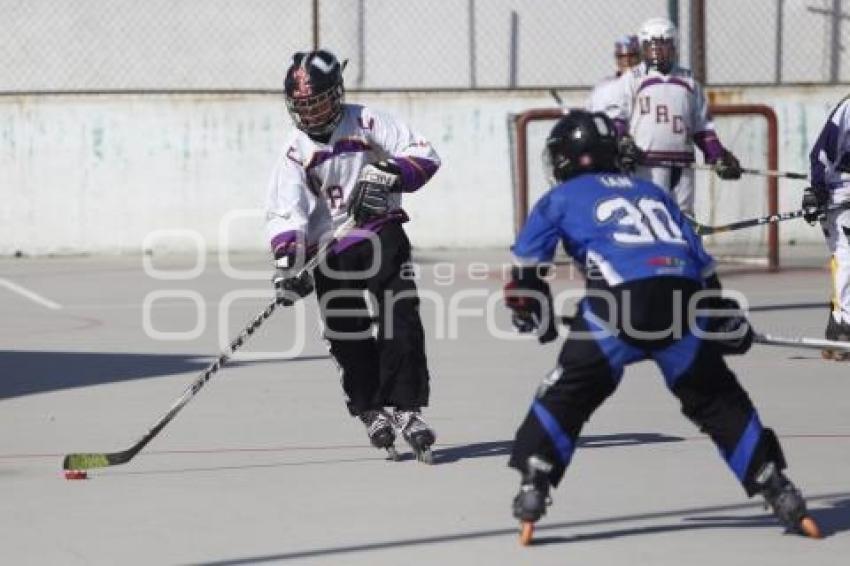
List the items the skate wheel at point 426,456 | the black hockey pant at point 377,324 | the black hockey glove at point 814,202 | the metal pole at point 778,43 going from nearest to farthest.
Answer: the skate wheel at point 426,456 → the black hockey pant at point 377,324 → the black hockey glove at point 814,202 → the metal pole at point 778,43

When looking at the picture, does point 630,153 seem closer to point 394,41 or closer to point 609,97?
point 609,97

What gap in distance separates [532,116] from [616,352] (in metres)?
10.6

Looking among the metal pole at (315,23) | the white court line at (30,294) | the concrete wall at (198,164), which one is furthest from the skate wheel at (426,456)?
the metal pole at (315,23)

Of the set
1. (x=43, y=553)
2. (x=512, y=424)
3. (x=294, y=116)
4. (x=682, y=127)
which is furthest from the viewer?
(x=682, y=127)

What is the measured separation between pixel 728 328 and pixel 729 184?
11.1 m

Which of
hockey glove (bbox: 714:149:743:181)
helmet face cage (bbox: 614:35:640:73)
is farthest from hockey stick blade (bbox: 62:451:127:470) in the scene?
helmet face cage (bbox: 614:35:640:73)

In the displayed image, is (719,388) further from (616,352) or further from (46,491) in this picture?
(46,491)

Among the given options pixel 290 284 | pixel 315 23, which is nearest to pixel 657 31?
pixel 290 284

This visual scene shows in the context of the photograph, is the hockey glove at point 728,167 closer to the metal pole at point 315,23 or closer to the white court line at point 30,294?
the white court line at point 30,294

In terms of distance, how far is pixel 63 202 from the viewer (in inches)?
698

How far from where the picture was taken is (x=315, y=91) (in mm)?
7914

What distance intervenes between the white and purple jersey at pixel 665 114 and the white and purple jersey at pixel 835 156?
1.56 meters

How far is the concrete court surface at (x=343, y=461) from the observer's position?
6371mm

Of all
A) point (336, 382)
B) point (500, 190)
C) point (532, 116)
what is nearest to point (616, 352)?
point (336, 382)
